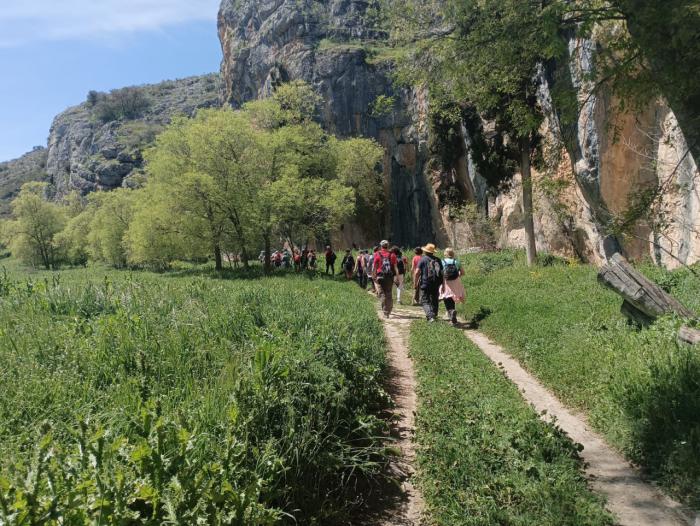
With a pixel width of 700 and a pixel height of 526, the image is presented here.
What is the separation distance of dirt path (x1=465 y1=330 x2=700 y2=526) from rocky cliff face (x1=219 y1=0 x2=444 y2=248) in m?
35.0

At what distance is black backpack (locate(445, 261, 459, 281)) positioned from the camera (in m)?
12.0

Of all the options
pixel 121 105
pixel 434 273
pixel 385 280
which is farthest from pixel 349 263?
pixel 121 105

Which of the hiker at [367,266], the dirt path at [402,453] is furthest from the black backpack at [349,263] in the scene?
the dirt path at [402,453]

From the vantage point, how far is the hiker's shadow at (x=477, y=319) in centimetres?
1175

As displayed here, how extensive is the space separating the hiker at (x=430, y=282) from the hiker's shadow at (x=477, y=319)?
33.8 inches

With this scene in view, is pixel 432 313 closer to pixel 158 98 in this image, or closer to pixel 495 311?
pixel 495 311

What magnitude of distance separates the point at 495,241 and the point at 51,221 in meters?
51.4

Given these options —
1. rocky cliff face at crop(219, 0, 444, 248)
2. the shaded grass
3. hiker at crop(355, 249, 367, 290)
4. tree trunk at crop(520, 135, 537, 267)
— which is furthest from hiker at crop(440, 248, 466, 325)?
rocky cliff face at crop(219, 0, 444, 248)

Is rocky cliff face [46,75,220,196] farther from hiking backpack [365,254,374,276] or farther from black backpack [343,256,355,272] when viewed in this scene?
hiking backpack [365,254,374,276]

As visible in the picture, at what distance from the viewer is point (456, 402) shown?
5711 millimetres

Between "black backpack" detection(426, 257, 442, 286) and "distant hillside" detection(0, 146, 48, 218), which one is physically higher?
"distant hillside" detection(0, 146, 48, 218)

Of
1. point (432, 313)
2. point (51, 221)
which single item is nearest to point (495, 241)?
point (432, 313)

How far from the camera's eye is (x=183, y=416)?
3199 mm

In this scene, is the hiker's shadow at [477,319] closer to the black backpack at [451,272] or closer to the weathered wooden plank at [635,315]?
the black backpack at [451,272]
